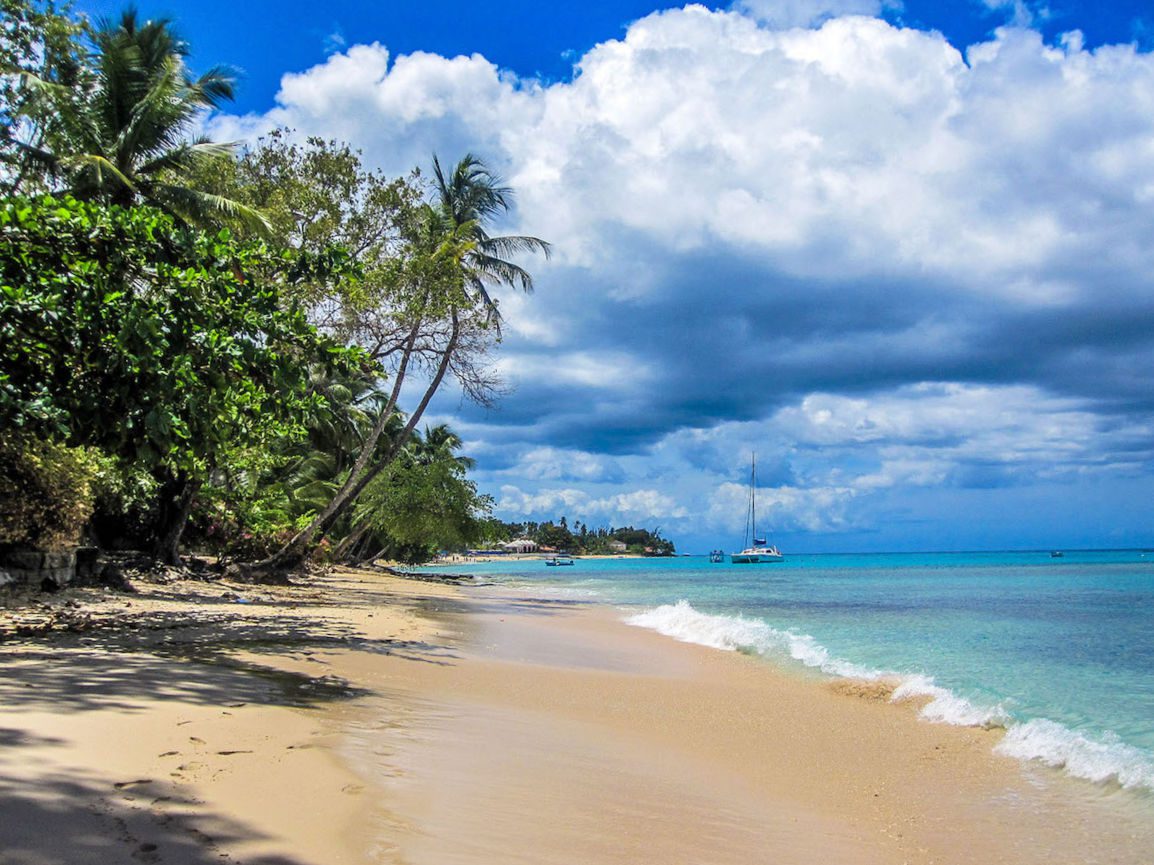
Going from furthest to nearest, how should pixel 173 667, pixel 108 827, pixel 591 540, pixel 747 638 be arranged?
pixel 591 540 → pixel 747 638 → pixel 173 667 → pixel 108 827

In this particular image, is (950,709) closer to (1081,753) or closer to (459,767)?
(1081,753)

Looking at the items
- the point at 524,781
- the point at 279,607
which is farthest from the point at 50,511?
the point at 524,781

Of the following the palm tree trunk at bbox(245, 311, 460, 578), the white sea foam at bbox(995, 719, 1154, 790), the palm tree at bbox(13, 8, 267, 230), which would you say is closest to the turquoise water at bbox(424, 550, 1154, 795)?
the white sea foam at bbox(995, 719, 1154, 790)

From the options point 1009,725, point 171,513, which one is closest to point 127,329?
point 1009,725

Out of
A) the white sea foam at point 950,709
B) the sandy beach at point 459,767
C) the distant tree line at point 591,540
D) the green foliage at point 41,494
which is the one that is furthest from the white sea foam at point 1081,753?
the distant tree line at point 591,540

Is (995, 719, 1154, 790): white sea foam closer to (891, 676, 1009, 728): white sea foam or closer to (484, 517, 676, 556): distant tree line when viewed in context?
(891, 676, 1009, 728): white sea foam

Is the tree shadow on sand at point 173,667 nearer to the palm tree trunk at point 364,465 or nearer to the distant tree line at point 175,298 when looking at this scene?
the distant tree line at point 175,298

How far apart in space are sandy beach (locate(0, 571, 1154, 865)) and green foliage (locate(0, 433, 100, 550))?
160 centimetres

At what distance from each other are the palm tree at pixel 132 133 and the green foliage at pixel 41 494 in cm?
639

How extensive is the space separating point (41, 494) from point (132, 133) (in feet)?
28.4

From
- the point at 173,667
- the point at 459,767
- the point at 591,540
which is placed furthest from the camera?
the point at 591,540

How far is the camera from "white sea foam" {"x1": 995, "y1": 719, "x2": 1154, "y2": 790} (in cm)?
608

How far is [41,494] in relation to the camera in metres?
10.9

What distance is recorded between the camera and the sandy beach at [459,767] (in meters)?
3.27
